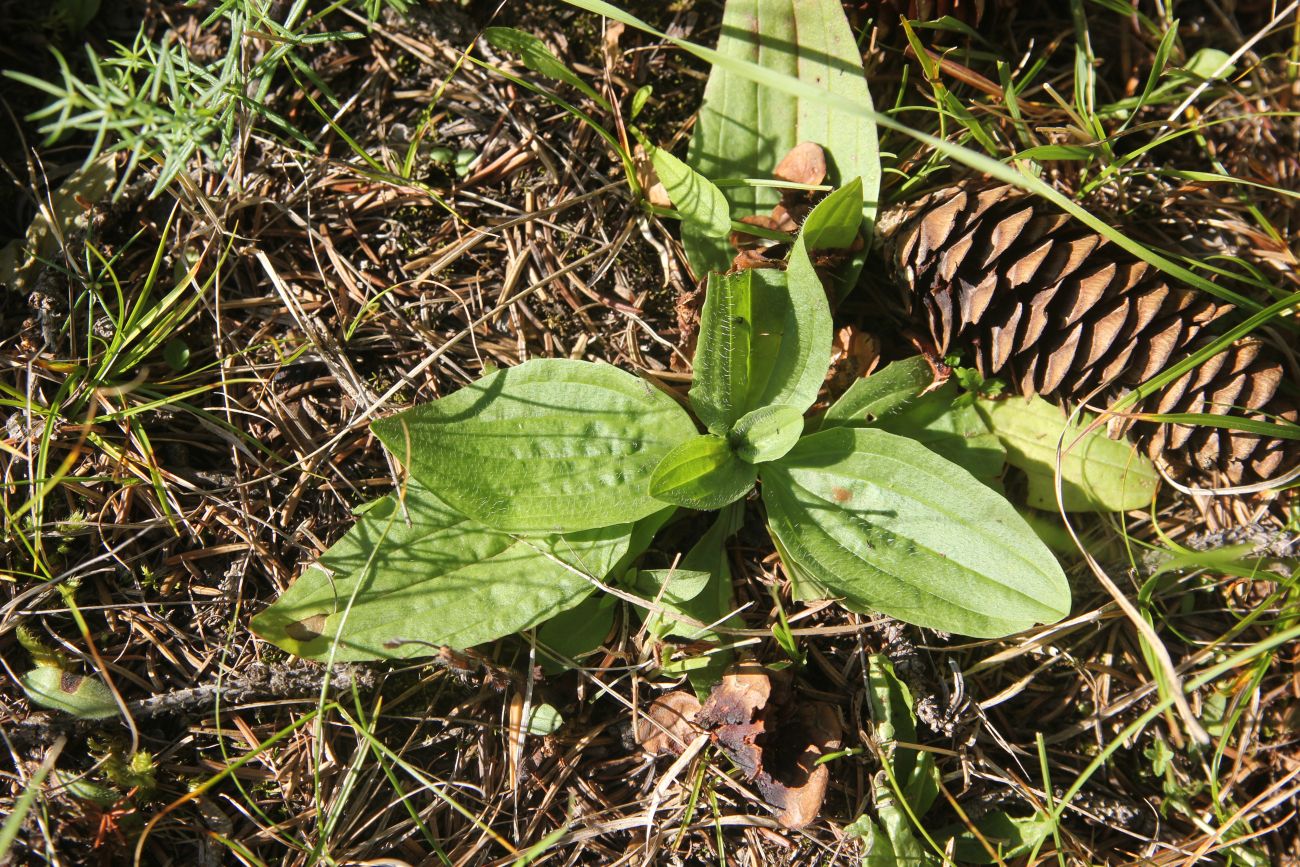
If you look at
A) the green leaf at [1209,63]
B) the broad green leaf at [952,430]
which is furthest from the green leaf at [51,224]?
the green leaf at [1209,63]

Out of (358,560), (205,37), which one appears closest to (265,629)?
(358,560)

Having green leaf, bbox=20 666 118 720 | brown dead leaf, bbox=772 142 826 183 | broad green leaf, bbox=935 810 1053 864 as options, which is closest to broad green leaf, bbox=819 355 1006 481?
brown dead leaf, bbox=772 142 826 183

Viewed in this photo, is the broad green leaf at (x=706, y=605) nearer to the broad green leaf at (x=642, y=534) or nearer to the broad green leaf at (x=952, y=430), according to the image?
the broad green leaf at (x=642, y=534)

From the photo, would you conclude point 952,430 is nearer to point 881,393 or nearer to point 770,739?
point 881,393

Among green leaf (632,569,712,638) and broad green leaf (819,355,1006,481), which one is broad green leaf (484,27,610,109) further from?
green leaf (632,569,712,638)

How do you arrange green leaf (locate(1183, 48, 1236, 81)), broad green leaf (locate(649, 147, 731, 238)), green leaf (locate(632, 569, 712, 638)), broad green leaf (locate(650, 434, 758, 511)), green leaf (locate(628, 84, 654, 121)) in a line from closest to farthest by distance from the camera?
broad green leaf (locate(650, 434, 758, 511)), green leaf (locate(632, 569, 712, 638)), broad green leaf (locate(649, 147, 731, 238)), green leaf (locate(628, 84, 654, 121)), green leaf (locate(1183, 48, 1236, 81))

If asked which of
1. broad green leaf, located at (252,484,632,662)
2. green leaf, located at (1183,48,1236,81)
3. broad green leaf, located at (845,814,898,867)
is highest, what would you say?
green leaf, located at (1183,48,1236,81)
